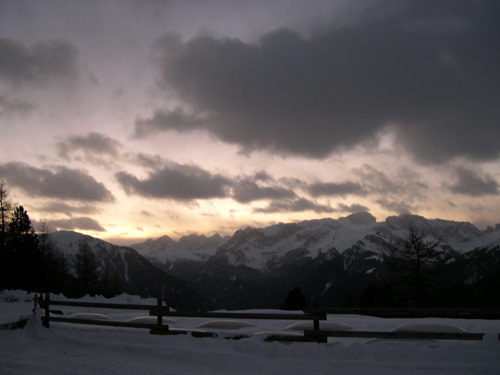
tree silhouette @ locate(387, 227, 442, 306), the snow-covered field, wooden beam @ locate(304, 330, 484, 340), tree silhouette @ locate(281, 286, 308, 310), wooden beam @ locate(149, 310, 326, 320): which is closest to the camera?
the snow-covered field

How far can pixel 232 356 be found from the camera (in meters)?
11.3

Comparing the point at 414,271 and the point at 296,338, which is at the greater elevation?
the point at 414,271

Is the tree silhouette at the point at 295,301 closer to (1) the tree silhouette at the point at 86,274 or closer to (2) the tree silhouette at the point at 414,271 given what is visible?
(2) the tree silhouette at the point at 414,271

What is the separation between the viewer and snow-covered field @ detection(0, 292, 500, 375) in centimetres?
963

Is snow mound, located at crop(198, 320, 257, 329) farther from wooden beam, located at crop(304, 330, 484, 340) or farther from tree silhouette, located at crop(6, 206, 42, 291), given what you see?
tree silhouette, located at crop(6, 206, 42, 291)

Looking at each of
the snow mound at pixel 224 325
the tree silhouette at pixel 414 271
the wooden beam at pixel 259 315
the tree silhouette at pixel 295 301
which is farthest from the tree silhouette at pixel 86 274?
the wooden beam at pixel 259 315

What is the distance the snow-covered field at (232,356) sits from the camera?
9.63 meters

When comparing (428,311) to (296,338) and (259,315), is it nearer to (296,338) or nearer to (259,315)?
(296,338)

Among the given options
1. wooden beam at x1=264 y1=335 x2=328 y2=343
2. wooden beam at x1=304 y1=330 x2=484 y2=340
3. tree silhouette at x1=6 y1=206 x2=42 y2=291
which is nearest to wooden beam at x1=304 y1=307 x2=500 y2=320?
wooden beam at x1=304 y1=330 x2=484 y2=340

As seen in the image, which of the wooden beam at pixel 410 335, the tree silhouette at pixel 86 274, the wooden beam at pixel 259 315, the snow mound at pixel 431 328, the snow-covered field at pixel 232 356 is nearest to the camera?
the snow-covered field at pixel 232 356

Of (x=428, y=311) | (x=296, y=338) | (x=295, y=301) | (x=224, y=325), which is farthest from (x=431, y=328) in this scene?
(x=295, y=301)

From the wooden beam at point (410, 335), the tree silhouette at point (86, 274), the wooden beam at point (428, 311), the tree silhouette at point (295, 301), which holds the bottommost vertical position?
the tree silhouette at point (295, 301)

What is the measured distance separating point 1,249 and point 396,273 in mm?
44141

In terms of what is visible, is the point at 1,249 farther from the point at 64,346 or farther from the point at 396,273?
the point at 396,273
